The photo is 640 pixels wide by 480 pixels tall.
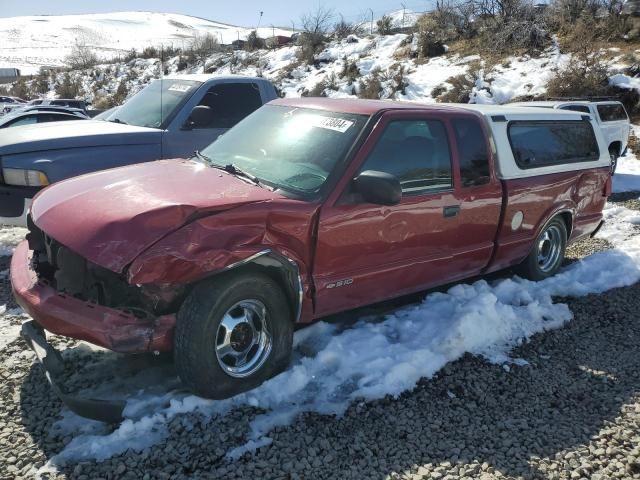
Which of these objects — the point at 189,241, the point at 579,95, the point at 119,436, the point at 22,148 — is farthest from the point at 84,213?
the point at 579,95

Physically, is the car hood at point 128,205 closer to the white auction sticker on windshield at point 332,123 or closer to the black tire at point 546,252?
the white auction sticker on windshield at point 332,123

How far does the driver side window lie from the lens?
155 inches

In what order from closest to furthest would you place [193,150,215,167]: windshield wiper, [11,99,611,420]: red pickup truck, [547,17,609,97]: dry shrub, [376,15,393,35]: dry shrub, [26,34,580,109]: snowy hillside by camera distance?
[11,99,611,420]: red pickup truck < [193,150,215,167]: windshield wiper < [547,17,609,97]: dry shrub < [26,34,580,109]: snowy hillside < [376,15,393,35]: dry shrub

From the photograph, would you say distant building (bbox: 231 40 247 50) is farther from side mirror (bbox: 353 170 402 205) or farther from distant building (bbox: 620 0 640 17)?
side mirror (bbox: 353 170 402 205)

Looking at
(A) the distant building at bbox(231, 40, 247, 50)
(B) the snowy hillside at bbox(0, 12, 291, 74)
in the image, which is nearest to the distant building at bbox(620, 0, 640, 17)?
(A) the distant building at bbox(231, 40, 247, 50)

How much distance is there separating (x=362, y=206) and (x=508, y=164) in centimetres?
188

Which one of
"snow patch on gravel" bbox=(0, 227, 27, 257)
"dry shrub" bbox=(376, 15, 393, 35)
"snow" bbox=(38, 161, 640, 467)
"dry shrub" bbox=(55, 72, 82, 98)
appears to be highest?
"dry shrub" bbox=(376, 15, 393, 35)

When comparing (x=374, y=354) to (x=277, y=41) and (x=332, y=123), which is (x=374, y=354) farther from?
(x=277, y=41)

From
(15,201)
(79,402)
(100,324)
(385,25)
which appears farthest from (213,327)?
(385,25)

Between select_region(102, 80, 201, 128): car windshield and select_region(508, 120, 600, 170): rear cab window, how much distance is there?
12.0 feet

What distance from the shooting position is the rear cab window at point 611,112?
12367mm

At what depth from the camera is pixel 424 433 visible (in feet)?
10.2

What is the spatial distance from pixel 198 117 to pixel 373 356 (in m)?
3.73

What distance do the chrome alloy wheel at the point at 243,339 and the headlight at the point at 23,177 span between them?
300cm
